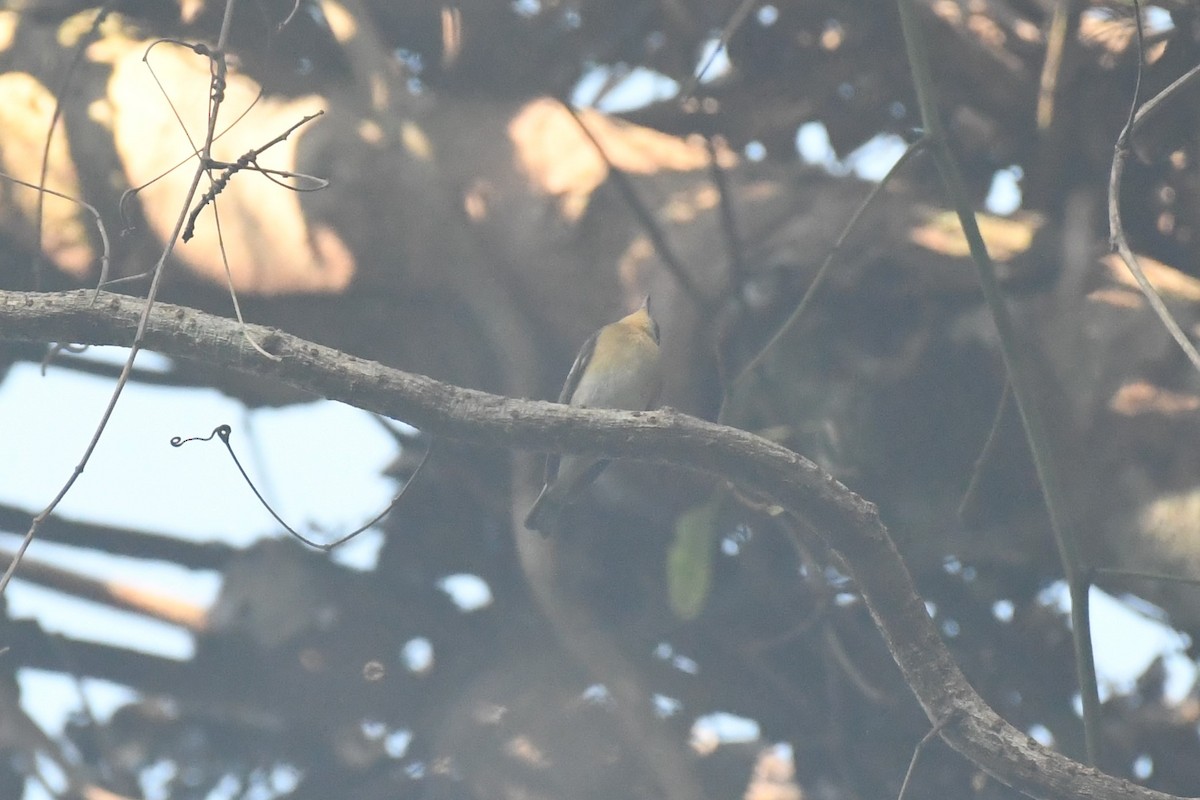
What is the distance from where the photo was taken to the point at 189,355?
2.02 metres

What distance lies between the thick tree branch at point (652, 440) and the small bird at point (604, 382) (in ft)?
2.79

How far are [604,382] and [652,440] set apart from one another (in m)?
1.26

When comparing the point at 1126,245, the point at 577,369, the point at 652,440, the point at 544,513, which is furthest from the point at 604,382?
the point at 1126,245

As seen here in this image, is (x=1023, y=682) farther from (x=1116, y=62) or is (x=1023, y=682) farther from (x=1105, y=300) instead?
(x=1116, y=62)

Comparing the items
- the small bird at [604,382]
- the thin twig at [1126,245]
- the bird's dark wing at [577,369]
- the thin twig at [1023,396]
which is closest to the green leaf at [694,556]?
the small bird at [604,382]

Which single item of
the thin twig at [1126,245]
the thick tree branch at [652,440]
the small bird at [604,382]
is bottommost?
the small bird at [604,382]

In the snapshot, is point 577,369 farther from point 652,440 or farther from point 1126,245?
point 1126,245

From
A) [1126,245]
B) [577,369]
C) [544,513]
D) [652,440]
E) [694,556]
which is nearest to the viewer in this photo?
[1126,245]

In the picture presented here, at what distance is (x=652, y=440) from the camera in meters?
2.07

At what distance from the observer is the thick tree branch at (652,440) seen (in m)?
1.96

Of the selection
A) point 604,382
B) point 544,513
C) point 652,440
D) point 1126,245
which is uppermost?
point 1126,245

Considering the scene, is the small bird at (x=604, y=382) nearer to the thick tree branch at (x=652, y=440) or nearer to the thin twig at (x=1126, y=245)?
the thick tree branch at (x=652, y=440)

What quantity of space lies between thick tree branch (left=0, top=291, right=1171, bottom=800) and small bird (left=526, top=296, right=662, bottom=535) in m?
0.85

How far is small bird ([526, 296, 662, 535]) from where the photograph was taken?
9.82 feet
